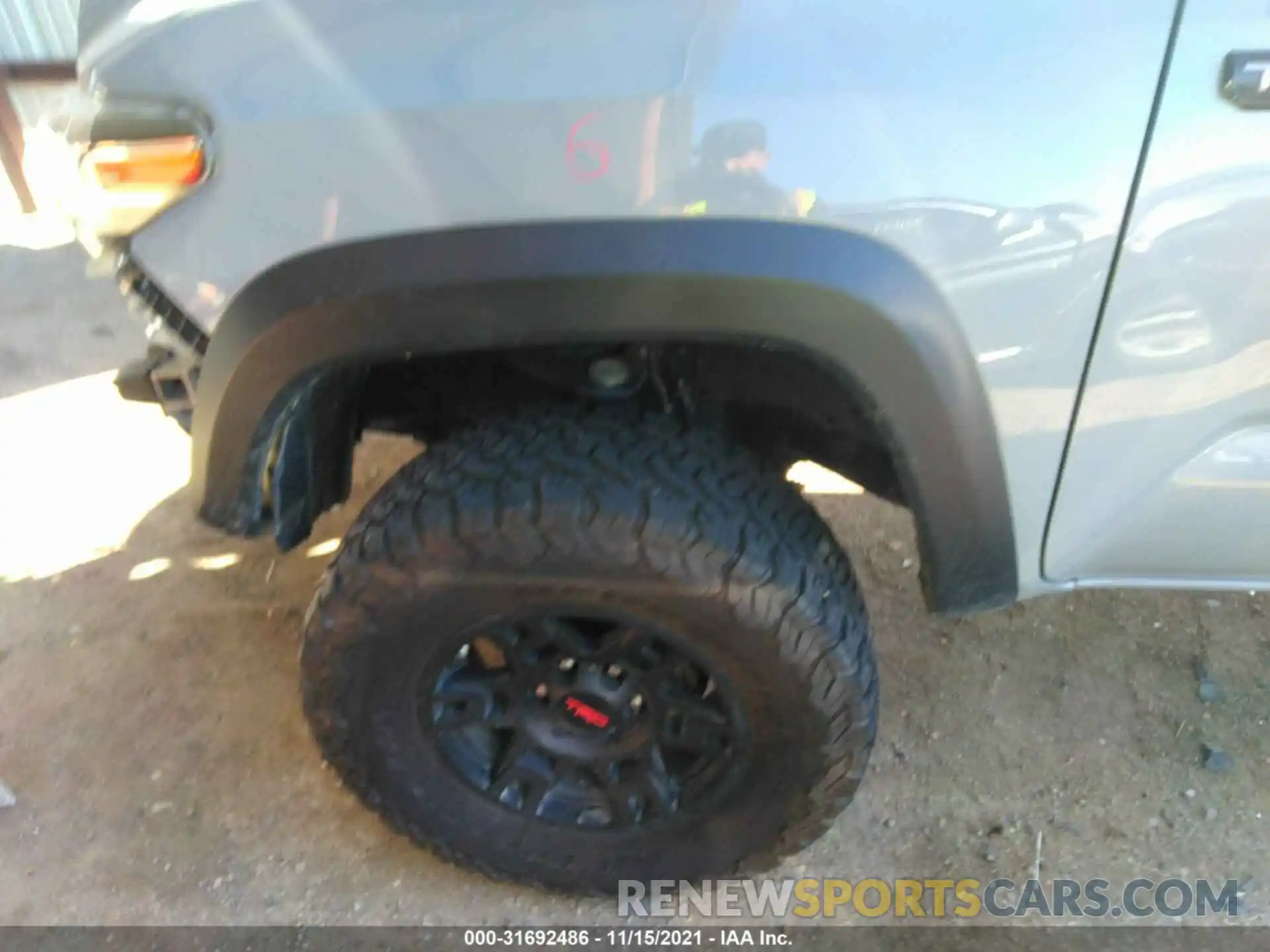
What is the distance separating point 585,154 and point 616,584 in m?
0.61

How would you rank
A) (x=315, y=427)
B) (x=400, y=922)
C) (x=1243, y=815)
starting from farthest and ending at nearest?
(x=1243, y=815) → (x=400, y=922) → (x=315, y=427)

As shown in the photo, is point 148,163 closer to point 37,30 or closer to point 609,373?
point 609,373

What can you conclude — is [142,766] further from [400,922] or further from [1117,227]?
[1117,227]

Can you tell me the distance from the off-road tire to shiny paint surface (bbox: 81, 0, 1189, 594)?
0.40 metres

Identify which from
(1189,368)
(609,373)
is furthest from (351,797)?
(1189,368)

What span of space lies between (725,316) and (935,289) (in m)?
0.28

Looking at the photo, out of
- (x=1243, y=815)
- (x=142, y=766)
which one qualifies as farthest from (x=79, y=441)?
(x=1243, y=815)

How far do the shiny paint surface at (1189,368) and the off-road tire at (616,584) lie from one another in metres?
0.42

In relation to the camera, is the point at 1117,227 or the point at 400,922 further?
the point at 400,922

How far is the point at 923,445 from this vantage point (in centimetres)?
142

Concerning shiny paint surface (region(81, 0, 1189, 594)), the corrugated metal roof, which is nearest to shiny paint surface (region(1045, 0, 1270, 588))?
shiny paint surface (region(81, 0, 1189, 594))

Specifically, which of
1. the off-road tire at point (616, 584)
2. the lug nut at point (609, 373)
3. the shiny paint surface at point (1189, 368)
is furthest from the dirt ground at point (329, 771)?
the lug nut at point (609, 373)

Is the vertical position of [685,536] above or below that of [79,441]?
above
